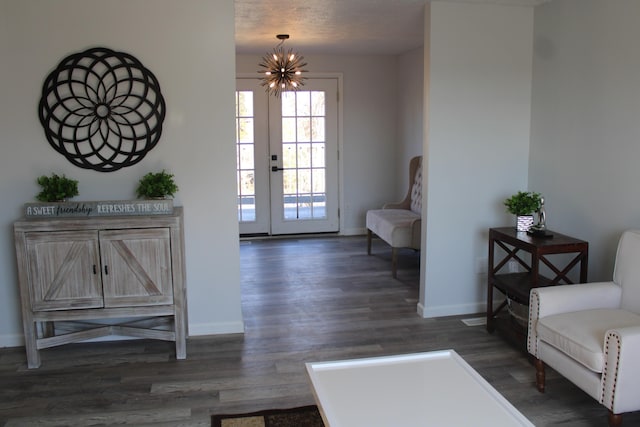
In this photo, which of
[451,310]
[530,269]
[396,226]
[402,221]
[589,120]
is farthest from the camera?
[402,221]

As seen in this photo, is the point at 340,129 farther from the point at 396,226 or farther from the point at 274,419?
the point at 274,419

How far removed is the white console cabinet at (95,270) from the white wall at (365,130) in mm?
4105

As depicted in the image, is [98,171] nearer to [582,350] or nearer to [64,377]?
[64,377]

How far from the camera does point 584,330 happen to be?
261 cm

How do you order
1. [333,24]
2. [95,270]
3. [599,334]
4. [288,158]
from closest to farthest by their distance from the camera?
[599,334]
[95,270]
[333,24]
[288,158]

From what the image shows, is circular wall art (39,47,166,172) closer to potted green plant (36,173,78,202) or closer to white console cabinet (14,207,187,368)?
potted green plant (36,173,78,202)

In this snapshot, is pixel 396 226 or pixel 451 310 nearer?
pixel 451 310

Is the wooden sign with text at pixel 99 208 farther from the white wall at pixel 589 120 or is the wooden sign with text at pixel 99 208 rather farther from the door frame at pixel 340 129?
the door frame at pixel 340 129

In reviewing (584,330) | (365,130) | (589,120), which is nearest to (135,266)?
(584,330)

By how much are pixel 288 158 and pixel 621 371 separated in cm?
521

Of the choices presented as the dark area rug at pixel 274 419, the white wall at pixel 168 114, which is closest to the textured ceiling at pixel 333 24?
the white wall at pixel 168 114

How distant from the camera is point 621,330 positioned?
2.35m

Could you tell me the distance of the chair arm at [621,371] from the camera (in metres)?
2.32

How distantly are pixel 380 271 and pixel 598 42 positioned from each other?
116 inches
